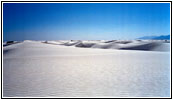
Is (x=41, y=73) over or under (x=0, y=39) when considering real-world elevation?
under

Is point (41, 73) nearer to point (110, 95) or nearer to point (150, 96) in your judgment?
point (110, 95)

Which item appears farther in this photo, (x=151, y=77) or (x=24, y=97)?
→ (x=151, y=77)

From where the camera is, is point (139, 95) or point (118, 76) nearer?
point (139, 95)

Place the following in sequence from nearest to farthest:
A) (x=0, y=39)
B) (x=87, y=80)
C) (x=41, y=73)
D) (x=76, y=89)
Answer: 1. (x=76, y=89)
2. (x=87, y=80)
3. (x=0, y=39)
4. (x=41, y=73)

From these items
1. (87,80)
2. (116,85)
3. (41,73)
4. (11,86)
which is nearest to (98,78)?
(87,80)

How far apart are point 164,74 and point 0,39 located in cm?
546

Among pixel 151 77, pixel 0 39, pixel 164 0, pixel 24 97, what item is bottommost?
pixel 24 97

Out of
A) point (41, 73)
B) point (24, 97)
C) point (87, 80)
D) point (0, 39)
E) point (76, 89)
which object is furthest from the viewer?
point (41, 73)

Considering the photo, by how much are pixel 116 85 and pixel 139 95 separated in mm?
667

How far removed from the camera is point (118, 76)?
16.2 ft

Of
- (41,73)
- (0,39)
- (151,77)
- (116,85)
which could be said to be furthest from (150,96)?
(0,39)

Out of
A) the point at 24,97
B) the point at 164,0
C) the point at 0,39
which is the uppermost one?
the point at 164,0

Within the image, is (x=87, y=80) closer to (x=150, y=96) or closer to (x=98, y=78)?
(x=98, y=78)

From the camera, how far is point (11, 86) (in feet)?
13.7
